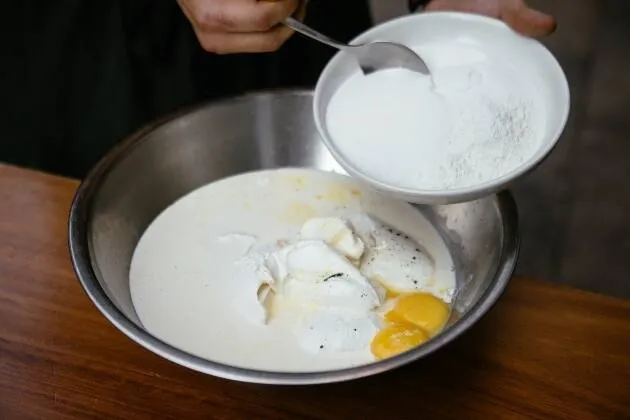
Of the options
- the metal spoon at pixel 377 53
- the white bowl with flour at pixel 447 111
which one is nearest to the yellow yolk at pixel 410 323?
the white bowl with flour at pixel 447 111

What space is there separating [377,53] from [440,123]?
145 mm

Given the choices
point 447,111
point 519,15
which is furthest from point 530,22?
point 447,111

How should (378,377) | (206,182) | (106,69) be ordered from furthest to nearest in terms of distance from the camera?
1. (106,69)
2. (206,182)
3. (378,377)

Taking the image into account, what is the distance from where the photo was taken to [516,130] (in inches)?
36.0

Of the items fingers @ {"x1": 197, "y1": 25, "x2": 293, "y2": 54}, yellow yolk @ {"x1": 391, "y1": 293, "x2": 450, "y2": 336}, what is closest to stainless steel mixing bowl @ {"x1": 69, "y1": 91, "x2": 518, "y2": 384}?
yellow yolk @ {"x1": 391, "y1": 293, "x2": 450, "y2": 336}

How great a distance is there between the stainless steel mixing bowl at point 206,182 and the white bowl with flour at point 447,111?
0.10 meters

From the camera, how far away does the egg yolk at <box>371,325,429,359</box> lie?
2.92 ft

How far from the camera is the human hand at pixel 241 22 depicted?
97 cm

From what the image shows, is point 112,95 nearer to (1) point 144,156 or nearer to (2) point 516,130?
(1) point 144,156

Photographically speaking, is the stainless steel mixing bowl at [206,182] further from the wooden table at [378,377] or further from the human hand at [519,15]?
the human hand at [519,15]

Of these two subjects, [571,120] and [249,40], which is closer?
[249,40]

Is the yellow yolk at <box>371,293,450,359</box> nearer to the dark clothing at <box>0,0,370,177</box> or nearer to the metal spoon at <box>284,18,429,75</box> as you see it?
the metal spoon at <box>284,18,429,75</box>

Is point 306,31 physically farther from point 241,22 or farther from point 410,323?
point 410,323

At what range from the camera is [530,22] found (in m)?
0.99
